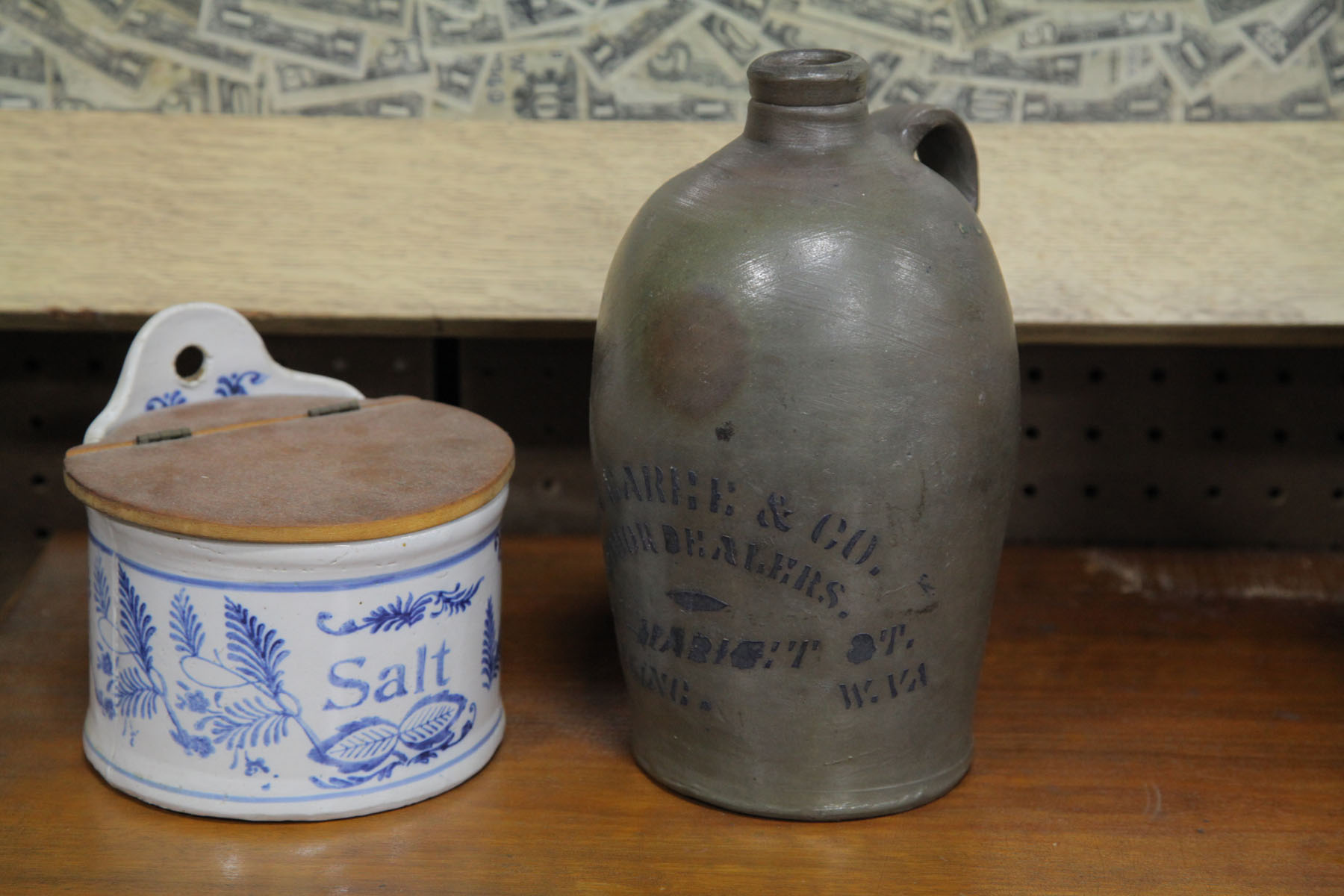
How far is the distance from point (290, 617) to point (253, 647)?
29mm

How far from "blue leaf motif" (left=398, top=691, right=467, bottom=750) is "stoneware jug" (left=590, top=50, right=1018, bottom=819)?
0.12 metres

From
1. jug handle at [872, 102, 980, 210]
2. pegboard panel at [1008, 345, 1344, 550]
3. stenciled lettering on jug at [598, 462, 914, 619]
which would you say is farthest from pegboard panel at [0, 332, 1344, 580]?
stenciled lettering on jug at [598, 462, 914, 619]

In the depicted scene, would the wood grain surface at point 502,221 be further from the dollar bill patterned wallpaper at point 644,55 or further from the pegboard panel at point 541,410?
the pegboard panel at point 541,410

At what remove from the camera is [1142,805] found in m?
0.89

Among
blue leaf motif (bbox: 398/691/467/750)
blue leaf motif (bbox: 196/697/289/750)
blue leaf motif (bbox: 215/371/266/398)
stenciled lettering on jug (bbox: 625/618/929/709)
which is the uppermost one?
blue leaf motif (bbox: 215/371/266/398)

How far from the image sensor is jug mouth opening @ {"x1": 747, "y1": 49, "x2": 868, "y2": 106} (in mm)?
825

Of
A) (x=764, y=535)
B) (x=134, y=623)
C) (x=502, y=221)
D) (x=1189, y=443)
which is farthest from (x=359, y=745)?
(x=1189, y=443)

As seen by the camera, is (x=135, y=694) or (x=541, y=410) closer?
(x=135, y=694)

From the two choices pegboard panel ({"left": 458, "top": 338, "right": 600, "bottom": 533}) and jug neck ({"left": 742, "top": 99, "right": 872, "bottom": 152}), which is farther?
pegboard panel ({"left": 458, "top": 338, "right": 600, "bottom": 533})

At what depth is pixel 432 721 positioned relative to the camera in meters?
0.88

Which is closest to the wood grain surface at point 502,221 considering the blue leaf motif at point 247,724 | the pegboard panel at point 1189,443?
the pegboard panel at point 1189,443

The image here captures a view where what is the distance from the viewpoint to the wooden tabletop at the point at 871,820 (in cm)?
81

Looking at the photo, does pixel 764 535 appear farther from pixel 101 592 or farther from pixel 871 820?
pixel 101 592

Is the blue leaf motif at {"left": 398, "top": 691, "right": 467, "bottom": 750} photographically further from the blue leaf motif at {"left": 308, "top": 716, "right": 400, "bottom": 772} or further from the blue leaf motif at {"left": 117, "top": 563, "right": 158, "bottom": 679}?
the blue leaf motif at {"left": 117, "top": 563, "right": 158, "bottom": 679}
